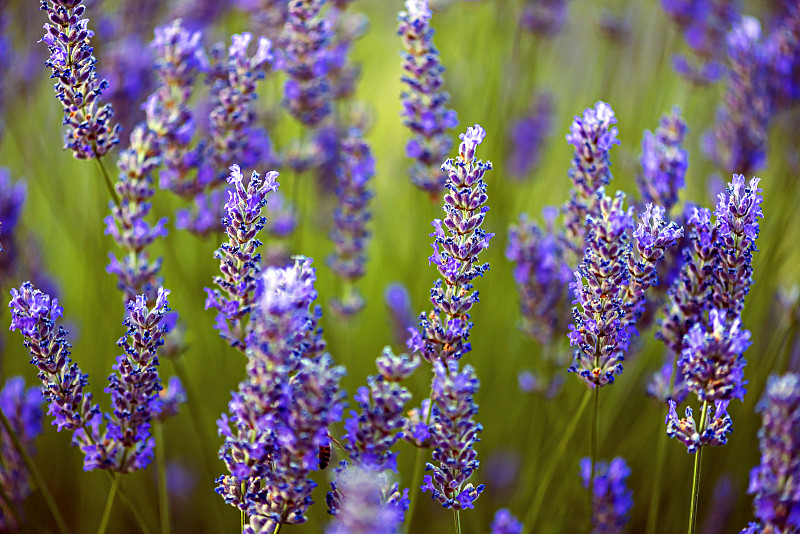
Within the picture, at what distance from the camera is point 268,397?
1.00 meters

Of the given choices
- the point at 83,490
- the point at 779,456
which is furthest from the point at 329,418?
the point at 83,490

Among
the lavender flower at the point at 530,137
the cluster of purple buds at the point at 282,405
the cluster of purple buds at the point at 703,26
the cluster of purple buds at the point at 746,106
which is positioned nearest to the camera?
the cluster of purple buds at the point at 282,405

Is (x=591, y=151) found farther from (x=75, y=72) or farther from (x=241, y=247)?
(x=75, y=72)

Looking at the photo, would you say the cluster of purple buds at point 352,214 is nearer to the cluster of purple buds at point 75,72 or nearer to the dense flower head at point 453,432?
the cluster of purple buds at point 75,72

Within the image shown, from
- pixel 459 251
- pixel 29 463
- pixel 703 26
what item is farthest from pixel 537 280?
pixel 703 26

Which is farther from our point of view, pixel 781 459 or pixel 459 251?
pixel 459 251

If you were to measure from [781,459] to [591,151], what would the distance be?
67 centimetres

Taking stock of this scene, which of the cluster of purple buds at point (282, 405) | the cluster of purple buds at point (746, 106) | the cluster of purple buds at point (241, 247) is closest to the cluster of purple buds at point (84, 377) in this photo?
the cluster of purple buds at point (241, 247)

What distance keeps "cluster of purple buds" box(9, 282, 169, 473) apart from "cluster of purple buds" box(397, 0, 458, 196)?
75 centimetres

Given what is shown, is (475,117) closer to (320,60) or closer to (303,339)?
(320,60)

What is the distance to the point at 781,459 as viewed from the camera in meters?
1.04

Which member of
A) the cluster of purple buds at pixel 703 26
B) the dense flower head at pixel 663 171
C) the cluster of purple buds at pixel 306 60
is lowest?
the dense flower head at pixel 663 171

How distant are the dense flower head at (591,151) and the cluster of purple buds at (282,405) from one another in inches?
26.0

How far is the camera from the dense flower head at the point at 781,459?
1011mm
